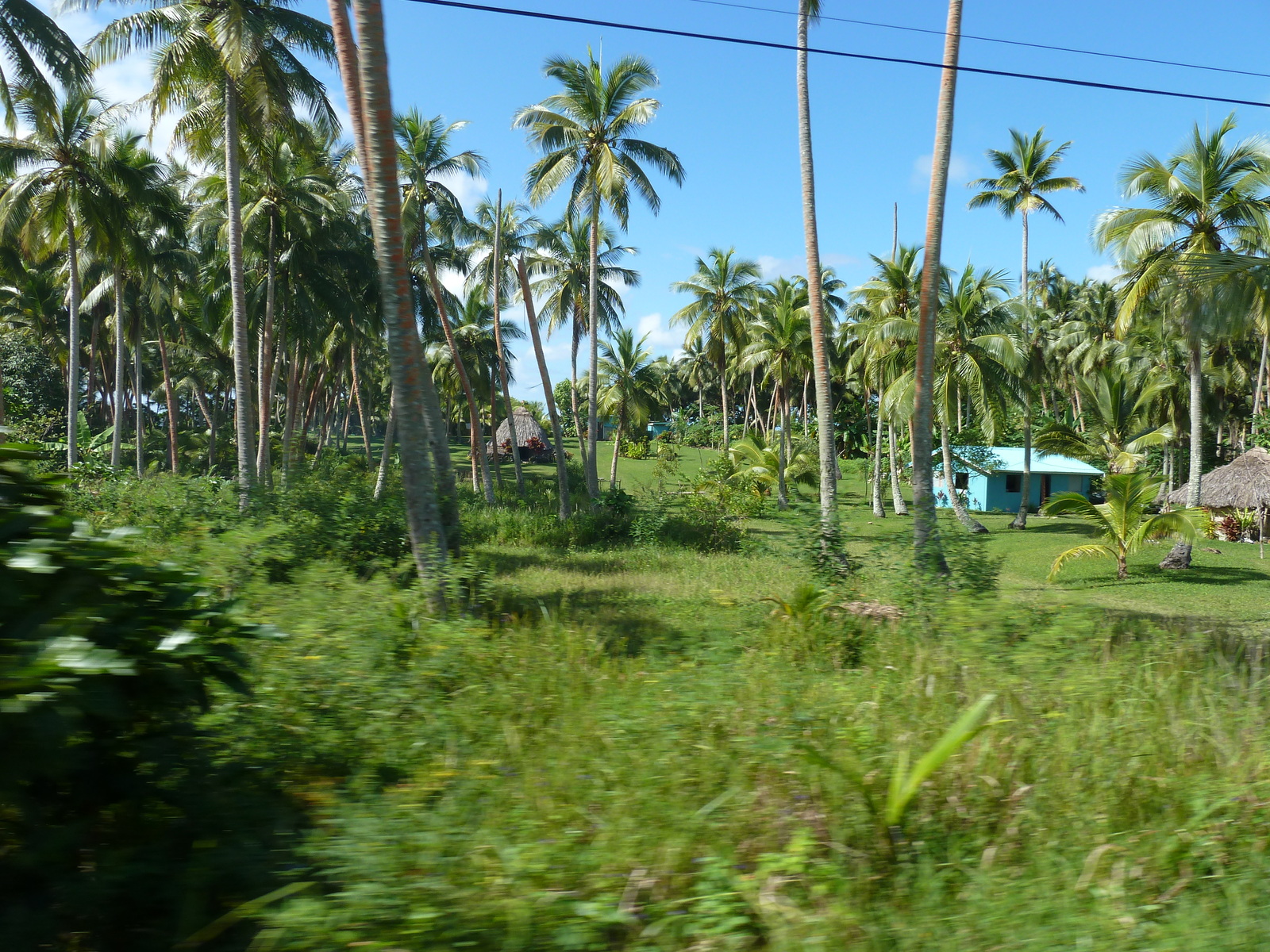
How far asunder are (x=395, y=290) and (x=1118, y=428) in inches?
1376

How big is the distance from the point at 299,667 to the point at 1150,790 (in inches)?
171

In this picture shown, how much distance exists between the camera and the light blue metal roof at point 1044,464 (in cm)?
3478

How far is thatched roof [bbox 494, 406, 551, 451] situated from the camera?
186 ft

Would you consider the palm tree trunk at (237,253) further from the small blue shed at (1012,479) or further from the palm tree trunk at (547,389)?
the small blue shed at (1012,479)

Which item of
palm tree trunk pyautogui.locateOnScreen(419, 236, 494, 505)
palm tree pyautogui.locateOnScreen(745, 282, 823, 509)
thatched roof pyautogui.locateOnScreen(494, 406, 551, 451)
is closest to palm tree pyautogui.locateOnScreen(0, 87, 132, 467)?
palm tree trunk pyautogui.locateOnScreen(419, 236, 494, 505)

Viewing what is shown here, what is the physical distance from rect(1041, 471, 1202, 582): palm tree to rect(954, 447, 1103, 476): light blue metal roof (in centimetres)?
1685

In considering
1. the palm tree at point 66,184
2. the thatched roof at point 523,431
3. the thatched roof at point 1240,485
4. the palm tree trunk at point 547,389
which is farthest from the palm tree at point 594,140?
the thatched roof at point 523,431

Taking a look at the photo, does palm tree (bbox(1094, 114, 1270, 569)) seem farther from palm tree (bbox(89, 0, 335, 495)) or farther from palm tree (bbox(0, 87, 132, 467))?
palm tree (bbox(0, 87, 132, 467))

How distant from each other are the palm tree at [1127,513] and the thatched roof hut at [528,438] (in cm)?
4173

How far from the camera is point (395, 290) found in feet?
28.0

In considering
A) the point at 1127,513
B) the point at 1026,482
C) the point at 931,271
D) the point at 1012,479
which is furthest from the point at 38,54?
the point at 1012,479

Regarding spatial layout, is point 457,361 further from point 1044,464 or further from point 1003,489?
point 1044,464

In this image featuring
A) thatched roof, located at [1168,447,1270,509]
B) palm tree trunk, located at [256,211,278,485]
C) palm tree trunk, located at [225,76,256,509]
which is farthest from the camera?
thatched roof, located at [1168,447,1270,509]

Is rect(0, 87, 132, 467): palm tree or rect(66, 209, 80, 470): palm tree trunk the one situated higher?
rect(0, 87, 132, 467): palm tree
